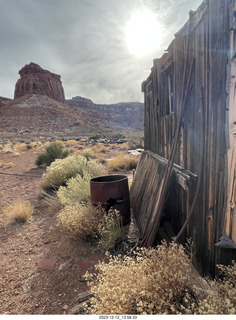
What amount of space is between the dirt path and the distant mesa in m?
85.8

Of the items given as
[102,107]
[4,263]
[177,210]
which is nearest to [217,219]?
[177,210]

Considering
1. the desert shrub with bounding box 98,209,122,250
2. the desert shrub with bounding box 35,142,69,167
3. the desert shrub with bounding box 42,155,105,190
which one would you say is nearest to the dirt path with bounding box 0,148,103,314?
the desert shrub with bounding box 98,209,122,250

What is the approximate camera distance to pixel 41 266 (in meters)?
3.12

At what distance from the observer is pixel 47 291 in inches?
103

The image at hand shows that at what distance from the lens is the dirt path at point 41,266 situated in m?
2.45

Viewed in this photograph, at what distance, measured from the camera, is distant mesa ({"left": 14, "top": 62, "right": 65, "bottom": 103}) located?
8319 centimetres

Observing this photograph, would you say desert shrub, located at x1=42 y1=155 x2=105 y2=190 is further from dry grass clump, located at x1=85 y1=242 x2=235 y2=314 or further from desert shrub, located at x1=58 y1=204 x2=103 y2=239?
dry grass clump, located at x1=85 y1=242 x2=235 y2=314

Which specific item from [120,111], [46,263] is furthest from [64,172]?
[120,111]

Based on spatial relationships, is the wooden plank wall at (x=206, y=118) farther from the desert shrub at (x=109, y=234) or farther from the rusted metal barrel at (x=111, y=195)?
the rusted metal barrel at (x=111, y=195)

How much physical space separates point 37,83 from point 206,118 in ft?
306

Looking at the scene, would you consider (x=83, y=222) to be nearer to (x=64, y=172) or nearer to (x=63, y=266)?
(x=63, y=266)

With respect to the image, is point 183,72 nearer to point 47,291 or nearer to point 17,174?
point 47,291

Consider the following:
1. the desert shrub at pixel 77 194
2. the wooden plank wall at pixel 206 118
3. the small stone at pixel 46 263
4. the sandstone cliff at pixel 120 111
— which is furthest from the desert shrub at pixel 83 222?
the sandstone cliff at pixel 120 111

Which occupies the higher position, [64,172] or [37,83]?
[37,83]
